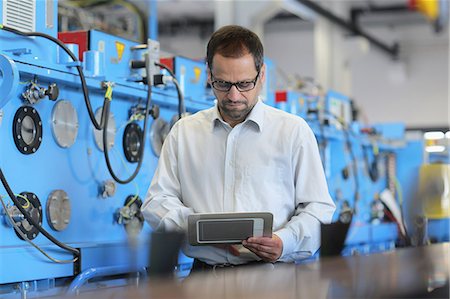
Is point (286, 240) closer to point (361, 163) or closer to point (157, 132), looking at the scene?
point (157, 132)

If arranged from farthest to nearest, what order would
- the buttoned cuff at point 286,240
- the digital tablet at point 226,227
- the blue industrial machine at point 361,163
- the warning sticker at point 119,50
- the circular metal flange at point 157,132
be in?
1. the blue industrial machine at point 361,163
2. the circular metal flange at point 157,132
3. the warning sticker at point 119,50
4. the buttoned cuff at point 286,240
5. the digital tablet at point 226,227

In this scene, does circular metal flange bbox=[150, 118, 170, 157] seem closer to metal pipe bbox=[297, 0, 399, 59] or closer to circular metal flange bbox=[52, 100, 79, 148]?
circular metal flange bbox=[52, 100, 79, 148]

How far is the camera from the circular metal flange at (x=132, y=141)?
12.2 feet

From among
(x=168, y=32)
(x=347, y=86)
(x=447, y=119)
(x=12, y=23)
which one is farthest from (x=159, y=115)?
(x=447, y=119)

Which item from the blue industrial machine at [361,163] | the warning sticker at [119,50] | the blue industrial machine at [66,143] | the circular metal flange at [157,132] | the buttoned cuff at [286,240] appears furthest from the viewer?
the blue industrial machine at [361,163]

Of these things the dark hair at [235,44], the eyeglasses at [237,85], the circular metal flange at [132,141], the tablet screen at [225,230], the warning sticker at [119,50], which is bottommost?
the tablet screen at [225,230]

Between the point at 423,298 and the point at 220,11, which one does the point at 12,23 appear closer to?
the point at 423,298

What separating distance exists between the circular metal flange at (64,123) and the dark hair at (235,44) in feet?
2.75

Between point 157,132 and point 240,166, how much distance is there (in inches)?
51.3

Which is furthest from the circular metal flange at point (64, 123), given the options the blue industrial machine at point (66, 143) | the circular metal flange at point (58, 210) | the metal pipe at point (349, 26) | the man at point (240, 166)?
the metal pipe at point (349, 26)

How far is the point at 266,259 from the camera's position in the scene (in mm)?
2555

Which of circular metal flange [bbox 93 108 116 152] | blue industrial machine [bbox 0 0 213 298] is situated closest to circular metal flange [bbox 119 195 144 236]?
blue industrial machine [bbox 0 0 213 298]

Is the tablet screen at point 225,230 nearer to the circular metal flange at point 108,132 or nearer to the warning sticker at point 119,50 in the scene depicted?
the circular metal flange at point 108,132

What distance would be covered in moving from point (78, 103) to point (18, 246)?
29.4 inches
